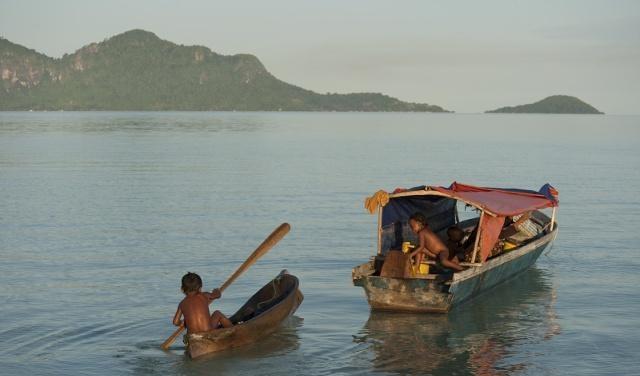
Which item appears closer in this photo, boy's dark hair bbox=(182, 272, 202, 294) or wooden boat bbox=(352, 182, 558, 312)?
boy's dark hair bbox=(182, 272, 202, 294)

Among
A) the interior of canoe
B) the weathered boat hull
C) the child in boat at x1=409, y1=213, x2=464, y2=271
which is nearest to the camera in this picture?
the interior of canoe

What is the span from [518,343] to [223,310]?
17.9 feet

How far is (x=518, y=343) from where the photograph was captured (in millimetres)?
14969

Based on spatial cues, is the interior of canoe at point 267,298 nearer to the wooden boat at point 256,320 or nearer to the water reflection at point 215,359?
the wooden boat at point 256,320

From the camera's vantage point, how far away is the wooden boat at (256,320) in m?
13.4

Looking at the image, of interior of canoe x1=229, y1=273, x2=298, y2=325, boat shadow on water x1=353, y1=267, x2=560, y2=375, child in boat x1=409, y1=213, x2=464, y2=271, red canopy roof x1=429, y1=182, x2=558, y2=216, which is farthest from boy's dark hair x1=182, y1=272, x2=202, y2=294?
red canopy roof x1=429, y1=182, x2=558, y2=216

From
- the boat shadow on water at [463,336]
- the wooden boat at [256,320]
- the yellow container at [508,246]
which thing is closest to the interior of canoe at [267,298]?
the wooden boat at [256,320]

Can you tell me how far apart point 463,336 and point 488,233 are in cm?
239

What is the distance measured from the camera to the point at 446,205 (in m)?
20.8

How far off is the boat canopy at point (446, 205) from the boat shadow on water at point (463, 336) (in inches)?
49.9

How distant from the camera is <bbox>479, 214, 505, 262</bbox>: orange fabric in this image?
1680cm

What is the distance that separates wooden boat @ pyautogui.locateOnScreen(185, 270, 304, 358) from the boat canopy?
2356 millimetres

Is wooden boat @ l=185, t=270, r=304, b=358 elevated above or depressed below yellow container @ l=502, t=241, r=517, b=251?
below

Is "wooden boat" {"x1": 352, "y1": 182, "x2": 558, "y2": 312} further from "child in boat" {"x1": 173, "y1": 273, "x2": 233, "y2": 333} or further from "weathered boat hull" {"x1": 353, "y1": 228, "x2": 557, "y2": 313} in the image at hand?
"child in boat" {"x1": 173, "y1": 273, "x2": 233, "y2": 333}
